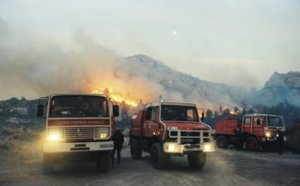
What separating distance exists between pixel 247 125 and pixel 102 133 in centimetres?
1742

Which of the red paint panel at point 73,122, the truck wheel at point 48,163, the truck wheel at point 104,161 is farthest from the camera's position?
the truck wheel at point 104,161

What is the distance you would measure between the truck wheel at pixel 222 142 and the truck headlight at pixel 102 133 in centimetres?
1892

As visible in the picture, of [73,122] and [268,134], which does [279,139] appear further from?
[73,122]

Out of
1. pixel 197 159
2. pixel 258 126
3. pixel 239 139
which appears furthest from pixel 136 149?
pixel 239 139

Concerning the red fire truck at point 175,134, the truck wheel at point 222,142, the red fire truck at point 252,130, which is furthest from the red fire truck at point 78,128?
the truck wheel at point 222,142

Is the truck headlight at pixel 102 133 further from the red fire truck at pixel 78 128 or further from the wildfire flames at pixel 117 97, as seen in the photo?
the wildfire flames at pixel 117 97

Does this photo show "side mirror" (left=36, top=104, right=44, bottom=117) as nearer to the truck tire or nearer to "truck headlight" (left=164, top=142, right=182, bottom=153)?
"truck headlight" (left=164, top=142, right=182, bottom=153)

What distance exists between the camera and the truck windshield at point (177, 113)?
17453mm

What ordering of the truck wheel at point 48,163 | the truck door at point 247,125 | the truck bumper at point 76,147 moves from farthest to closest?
1. the truck door at point 247,125
2. the truck wheel at point 48,163
3. the truck bumper at point 76,147

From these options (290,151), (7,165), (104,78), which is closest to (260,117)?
(290,151)

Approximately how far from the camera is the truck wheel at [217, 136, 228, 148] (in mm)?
31880

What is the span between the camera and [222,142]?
32.2 m

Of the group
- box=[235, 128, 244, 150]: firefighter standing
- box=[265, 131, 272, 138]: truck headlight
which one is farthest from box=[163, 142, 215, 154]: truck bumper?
box=[235, 128, 244, 150]: firefighter standing

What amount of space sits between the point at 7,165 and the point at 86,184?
23.8 ft
